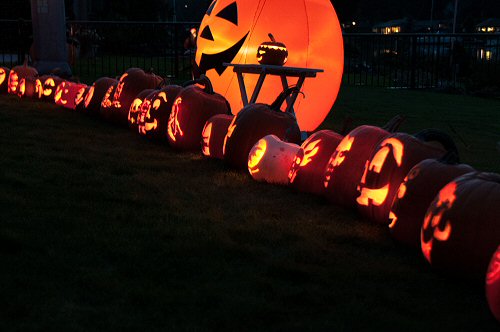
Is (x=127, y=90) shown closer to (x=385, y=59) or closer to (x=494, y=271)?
(x=494, y=271)

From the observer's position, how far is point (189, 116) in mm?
7582

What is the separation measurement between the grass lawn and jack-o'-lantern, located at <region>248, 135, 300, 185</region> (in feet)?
0.43

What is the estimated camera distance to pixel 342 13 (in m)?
61.0

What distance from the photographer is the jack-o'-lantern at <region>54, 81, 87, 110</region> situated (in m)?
11.2

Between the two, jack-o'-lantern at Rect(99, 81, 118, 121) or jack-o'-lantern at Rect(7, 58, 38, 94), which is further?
jack-o'-lantern at Rect(7, 58, 38, 94)

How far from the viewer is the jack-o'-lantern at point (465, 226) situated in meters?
3.74

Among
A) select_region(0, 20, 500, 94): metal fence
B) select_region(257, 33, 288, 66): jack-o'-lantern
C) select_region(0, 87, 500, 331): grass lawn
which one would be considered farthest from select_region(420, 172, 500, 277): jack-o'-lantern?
select_region(0, 20, 500, 94): metal fence

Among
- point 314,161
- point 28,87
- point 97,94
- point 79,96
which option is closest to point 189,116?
point 314,161

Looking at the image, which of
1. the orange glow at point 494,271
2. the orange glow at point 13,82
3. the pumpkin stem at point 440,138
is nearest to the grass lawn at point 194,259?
the orange glow at point 494,271

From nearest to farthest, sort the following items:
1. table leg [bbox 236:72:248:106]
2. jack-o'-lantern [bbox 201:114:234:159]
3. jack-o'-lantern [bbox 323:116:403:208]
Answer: jack-o'-lantern [bbox 323:116:403:208] → jack-o'-lantern [bbox 201:114:234:159] → table leg [bbox 236:72:248:106]

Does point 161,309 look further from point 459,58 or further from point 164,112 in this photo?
point 459,58

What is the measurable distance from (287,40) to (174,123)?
294cm

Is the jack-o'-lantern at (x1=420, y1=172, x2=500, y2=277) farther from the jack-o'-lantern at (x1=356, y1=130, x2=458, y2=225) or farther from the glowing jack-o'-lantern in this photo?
the glowing jack-o'-lantern

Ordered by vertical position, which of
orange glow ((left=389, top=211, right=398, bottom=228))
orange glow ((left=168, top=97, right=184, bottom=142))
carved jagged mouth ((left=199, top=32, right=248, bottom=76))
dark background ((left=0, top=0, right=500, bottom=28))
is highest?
dark background ((left=0, top=0, right=500, bottom=28))
